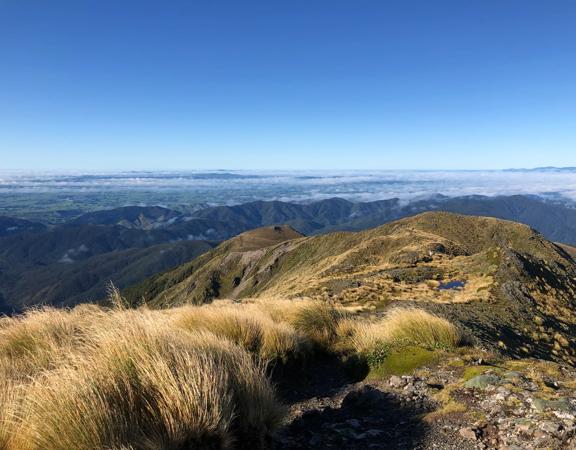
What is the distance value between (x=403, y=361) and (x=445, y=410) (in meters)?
2.65

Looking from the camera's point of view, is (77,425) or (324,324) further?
(324,324)

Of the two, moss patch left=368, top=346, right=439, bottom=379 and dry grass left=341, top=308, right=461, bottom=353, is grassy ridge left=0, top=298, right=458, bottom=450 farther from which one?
dry grass left=341, top=308, right=461, bottom=353

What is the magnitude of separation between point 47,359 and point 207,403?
3760mm

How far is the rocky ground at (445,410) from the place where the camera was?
5203 mm

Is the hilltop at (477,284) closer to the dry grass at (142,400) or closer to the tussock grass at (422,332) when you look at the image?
the tussock grass at (422,332)

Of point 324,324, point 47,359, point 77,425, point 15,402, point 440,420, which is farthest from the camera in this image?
point 324,324

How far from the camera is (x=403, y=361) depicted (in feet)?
29.0

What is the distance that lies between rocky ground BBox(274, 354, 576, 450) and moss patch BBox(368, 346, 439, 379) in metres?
0.24

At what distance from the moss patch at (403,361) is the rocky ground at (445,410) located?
24cm

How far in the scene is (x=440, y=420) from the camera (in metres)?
5.88

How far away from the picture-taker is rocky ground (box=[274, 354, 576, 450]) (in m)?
5.20

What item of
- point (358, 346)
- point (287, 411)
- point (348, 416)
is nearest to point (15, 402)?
point (287, 411)

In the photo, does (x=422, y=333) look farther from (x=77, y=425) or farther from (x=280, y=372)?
(x=77, y=425)

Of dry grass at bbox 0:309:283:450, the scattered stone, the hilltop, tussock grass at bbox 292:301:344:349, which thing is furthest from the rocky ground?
the hilltop
